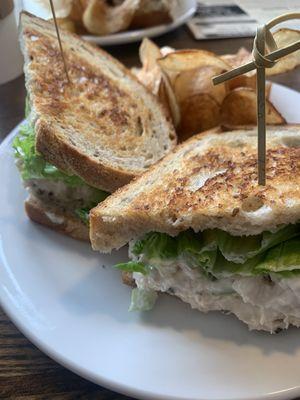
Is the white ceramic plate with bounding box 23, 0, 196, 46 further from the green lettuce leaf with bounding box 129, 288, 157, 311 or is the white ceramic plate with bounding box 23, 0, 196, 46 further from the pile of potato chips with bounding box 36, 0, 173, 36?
the green lettuce leaf with bounding box 129, 288, 157, 311

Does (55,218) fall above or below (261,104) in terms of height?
below

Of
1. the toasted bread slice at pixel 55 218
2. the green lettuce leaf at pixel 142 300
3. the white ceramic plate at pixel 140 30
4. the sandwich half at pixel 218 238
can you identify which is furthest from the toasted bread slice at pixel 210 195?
the white ceramic plate at pixel 140 30

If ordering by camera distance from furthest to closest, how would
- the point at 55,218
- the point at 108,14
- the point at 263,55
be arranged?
the point at 108,14, the point at 55,218, the point at 263,55

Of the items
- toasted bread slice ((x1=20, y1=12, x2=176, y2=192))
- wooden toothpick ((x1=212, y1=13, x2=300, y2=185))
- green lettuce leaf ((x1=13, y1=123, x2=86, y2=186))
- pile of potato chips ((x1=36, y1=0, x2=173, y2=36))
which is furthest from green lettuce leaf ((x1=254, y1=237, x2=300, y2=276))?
pile of potato chips ((x1=36, y1=0, x2=173, y2=36))

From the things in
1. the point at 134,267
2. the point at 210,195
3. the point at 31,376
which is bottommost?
the point at 31,376

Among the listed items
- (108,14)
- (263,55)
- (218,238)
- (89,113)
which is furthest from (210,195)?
(108,14)

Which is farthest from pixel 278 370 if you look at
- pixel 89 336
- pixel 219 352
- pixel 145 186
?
pixel 145 186

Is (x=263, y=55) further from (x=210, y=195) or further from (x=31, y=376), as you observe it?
(x=31, y=376)
